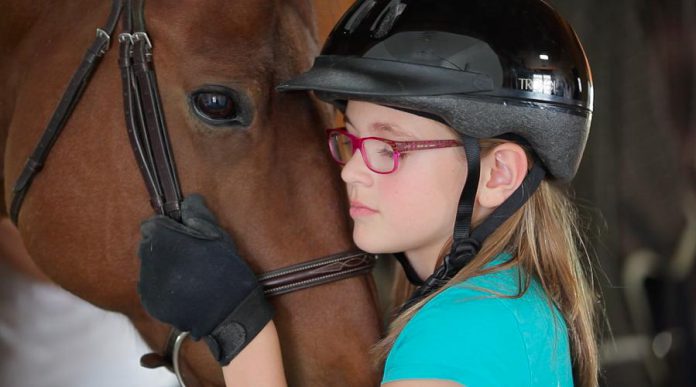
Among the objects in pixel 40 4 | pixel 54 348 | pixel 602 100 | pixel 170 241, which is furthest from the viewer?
pixel 54 348

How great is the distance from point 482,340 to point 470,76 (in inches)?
16.3

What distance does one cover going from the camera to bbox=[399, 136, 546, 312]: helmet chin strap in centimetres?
123

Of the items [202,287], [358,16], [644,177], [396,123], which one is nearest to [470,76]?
[396,123]

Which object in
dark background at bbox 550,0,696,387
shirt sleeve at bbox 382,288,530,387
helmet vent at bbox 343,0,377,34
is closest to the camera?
shirt sleeve at bbox 382,288,530,387

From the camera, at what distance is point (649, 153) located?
2.41 m

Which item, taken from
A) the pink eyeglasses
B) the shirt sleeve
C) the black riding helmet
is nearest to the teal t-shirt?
the shirt sleeve

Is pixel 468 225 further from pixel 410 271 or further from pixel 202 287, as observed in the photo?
pixel 202 287

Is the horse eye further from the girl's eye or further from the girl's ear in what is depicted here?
the girl's ear

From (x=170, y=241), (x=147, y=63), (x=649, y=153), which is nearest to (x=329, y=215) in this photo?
(x=170, y=241)

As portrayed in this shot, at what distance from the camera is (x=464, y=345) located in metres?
1.09

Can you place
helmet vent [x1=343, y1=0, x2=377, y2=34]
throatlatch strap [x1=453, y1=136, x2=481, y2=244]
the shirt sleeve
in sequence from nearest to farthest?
the shirt sleeve < throatlatch strap [x1=453, y1=136, x2=481, y2=244] < helmet vent [x1=343, y1=0, x2=377, y2=34]

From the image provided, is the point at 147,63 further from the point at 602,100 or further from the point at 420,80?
the point at 602,100

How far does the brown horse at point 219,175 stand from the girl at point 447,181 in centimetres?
10

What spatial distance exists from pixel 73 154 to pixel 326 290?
552 millimetres
